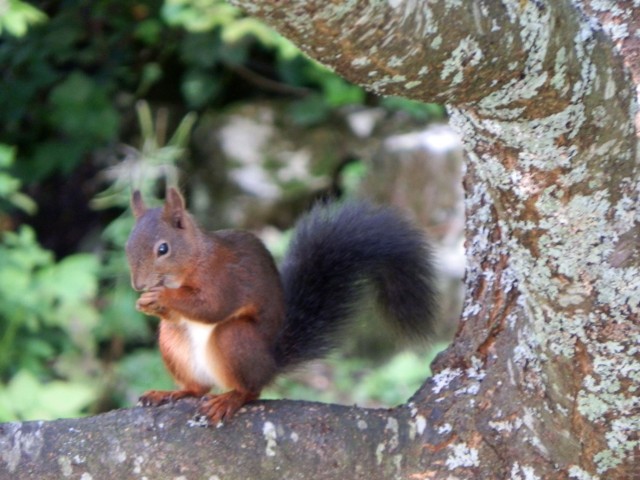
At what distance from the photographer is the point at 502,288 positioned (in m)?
1.18

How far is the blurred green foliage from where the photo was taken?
2541 mm

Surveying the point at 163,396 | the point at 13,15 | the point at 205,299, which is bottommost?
the point at 163,396

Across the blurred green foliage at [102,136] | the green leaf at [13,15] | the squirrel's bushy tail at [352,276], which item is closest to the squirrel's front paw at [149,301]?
the squirrel's bushy tail at [352,276]

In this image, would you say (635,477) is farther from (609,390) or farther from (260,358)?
(260,358)

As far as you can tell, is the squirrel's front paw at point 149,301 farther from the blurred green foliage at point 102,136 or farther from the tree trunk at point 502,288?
the blurred green foliage at point 102,136

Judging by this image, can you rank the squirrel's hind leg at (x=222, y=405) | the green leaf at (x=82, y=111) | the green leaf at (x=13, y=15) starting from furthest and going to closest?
1. the green leaf at (x=82, y=111)
2. the green leaf at (x=13, y=15)
3. the squirrel's hind leg at (x=222, y=405)

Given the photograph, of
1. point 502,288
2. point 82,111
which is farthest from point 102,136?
point 502,288

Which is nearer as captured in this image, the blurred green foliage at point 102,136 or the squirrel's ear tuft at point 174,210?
the squirrel's ear tuft at point 174,210

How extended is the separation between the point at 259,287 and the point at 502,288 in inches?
17.5

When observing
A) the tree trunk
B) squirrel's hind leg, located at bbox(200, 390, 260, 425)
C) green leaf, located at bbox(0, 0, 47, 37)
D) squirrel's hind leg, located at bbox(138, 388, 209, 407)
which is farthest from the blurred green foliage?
the tree trunk

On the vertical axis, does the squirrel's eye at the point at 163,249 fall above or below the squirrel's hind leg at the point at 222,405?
above

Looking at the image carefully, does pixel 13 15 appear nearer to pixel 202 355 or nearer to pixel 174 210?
pixel 174 210

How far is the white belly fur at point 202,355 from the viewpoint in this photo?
1459mm

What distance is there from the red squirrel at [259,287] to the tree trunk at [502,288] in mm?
225
